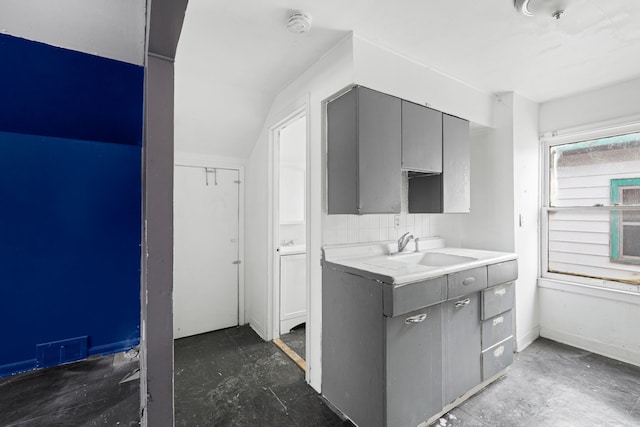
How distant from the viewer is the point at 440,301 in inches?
66.4

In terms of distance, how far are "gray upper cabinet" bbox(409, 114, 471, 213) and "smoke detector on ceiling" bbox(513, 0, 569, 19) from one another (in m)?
0.78

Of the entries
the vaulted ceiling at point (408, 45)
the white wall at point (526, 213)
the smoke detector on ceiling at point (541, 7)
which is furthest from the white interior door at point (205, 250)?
the white wall at point (526, 213)

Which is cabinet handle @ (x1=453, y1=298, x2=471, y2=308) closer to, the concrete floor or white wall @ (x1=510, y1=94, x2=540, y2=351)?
white wall @ (x1=510, y1=94, x2=540, y2=351)

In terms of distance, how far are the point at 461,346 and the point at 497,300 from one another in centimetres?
49

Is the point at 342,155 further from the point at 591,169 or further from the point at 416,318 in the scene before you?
the point at 591,169

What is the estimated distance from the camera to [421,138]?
206cm

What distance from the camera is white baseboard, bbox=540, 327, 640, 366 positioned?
239 centimetres

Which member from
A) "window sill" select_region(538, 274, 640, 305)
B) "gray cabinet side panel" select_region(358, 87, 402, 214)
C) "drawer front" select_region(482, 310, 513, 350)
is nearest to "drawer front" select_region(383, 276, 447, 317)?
"gray cabinet side panel" select_region(358, 87, 402, 214)

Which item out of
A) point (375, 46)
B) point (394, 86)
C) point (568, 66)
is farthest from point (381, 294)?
point (568, 66)

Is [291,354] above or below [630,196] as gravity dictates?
below

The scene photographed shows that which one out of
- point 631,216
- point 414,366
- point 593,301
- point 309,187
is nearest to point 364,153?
point 309,187

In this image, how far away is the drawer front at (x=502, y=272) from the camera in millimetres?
2012

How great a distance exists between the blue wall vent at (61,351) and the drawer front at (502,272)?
2.45 meters

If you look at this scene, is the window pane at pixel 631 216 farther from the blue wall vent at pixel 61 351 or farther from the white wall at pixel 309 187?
the blue wall vent at pixel 61 351
